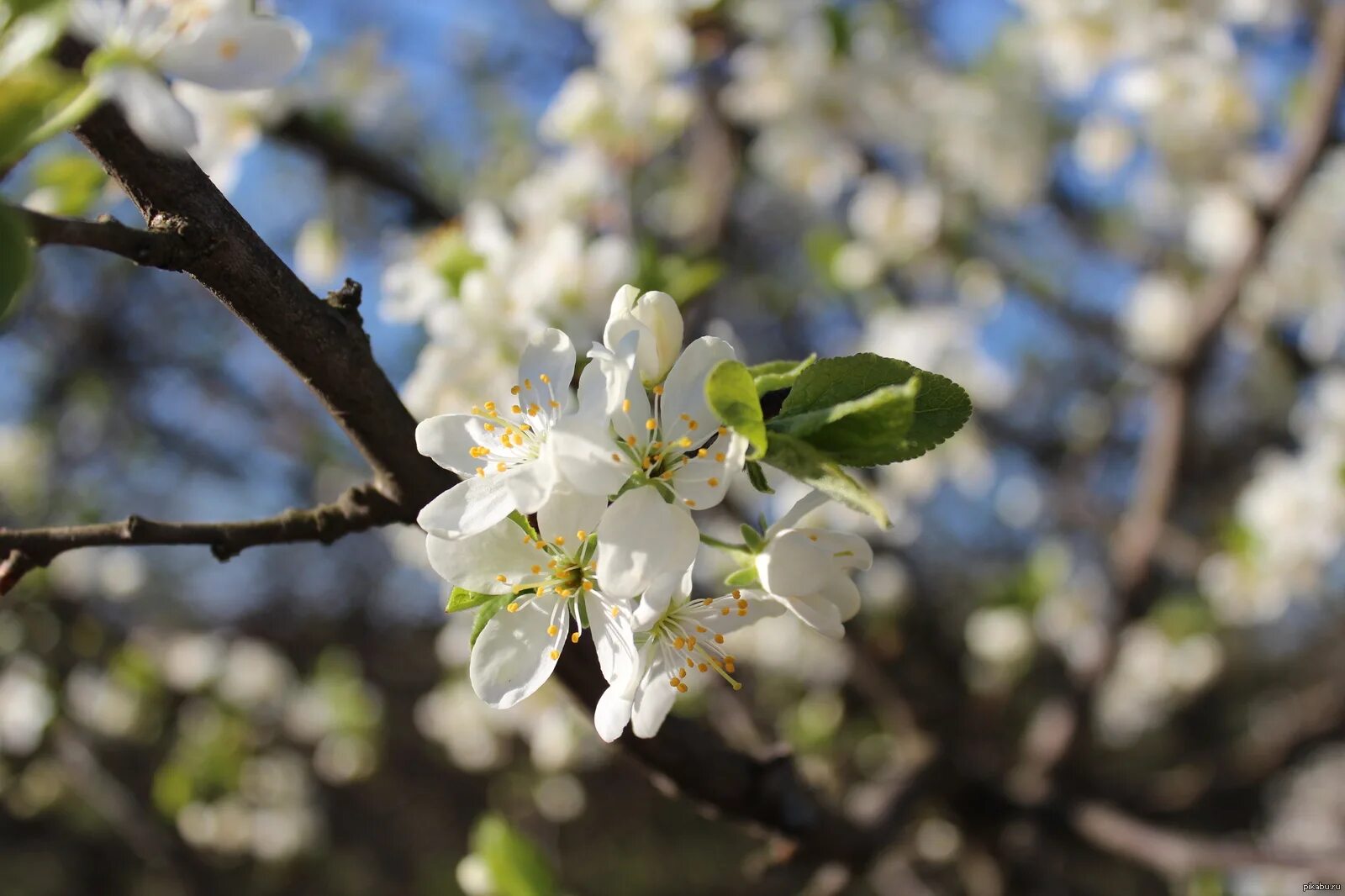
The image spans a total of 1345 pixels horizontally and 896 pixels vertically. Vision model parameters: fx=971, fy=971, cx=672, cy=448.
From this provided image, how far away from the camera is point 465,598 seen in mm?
705

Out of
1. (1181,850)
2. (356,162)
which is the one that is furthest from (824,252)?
(1181,850)

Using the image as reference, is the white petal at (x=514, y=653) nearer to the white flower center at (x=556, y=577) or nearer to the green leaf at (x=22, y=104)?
the white flower center at (x=556, y=577)

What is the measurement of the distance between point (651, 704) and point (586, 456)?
21 centimetres

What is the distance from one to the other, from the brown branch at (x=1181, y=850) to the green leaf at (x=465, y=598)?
1514 millimetres

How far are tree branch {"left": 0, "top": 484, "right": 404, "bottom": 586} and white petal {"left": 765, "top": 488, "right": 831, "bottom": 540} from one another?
0.29 meters

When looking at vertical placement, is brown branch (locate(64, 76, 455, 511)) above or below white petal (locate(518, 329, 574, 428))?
Answer: above

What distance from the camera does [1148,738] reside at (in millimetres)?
5707

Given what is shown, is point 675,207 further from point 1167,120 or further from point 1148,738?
point 1148,738

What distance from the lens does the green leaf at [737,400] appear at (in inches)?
23.3

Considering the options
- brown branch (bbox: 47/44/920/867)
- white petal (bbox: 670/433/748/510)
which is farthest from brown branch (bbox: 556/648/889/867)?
white petal (bbox: 670/433/748/510)

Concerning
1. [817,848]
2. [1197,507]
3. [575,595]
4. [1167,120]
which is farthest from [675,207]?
[575,595]

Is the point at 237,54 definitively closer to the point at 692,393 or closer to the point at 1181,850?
the point at 692,393

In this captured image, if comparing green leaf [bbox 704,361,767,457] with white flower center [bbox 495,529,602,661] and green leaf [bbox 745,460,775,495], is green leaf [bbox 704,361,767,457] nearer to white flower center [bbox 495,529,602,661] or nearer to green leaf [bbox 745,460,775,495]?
green leaf [bbox 745,460,775,495]

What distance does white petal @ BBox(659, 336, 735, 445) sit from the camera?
0.67 meters
